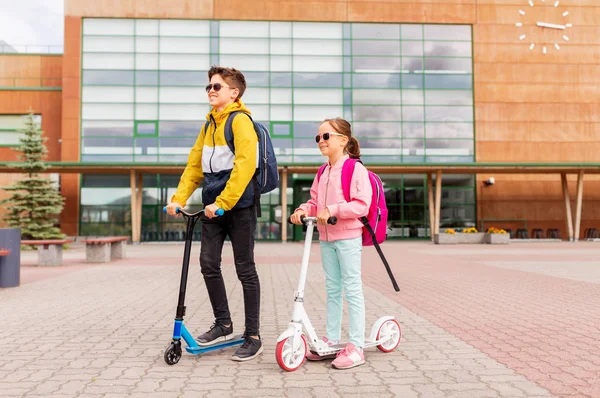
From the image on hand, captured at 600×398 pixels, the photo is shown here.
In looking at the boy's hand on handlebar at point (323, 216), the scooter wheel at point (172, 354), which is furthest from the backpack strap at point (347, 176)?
the scooter wheel at point (172, 354)

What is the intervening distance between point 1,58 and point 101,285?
90.7 ft

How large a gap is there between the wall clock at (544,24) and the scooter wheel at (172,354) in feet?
110

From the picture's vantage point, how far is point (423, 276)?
36.2 feet

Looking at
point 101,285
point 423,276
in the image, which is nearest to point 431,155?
point 423,276

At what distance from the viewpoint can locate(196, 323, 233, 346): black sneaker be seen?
14.3ft

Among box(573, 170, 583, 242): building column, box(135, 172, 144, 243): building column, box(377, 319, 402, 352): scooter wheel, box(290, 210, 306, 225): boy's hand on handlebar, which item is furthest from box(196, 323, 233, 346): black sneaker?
box(573, 170, 583, 242): building column

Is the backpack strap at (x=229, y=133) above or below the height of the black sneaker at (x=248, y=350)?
above

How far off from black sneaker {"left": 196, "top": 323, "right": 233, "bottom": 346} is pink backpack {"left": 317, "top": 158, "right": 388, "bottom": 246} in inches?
53.4

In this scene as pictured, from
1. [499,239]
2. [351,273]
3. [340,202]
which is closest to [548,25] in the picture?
[499,239]

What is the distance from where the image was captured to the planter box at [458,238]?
27.4 meters

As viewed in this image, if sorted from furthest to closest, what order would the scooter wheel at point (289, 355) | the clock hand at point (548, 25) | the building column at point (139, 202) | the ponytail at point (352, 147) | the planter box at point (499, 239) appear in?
1. the clock hand at point (548, 25)
2. the building column at point (139, 202)
3. the planter box at point (499, 239)
4. the ponytail at point (352, 147)
5. the scooter wheel at point (289, 355)

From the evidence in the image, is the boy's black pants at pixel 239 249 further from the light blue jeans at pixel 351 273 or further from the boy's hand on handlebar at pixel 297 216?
the light blue jeans at pixel 351 273

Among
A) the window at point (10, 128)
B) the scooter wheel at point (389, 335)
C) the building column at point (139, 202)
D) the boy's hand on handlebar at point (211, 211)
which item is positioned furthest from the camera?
the window at point (10, 128)

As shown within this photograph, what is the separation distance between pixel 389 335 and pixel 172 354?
172 cm
